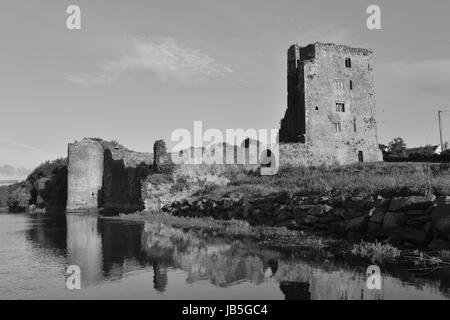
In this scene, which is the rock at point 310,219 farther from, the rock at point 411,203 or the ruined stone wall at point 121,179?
the ruined stone wall at point 121,179

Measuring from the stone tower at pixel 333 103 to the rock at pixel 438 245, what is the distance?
27780mm

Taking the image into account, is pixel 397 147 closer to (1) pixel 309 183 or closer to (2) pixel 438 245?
(1) pixel 309 183

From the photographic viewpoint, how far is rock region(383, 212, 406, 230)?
10242 mm

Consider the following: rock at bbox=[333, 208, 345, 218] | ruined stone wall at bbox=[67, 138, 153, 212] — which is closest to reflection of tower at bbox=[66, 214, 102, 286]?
rock at bbox=[333, 208, 345, 218]

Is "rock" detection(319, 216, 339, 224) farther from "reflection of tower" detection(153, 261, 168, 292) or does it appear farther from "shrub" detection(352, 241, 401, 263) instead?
"reflection of tower" detection(153, 261, 168, 292)

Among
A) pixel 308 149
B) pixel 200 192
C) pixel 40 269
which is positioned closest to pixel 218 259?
pixel 40 269

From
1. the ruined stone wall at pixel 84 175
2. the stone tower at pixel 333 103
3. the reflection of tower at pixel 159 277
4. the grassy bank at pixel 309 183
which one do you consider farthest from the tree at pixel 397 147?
the reflection of tower at pixel 159 277

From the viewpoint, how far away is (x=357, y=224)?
11.2 metres

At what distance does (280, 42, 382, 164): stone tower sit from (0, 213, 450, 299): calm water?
2701cm

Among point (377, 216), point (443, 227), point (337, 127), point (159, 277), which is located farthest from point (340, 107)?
point (159, 277)

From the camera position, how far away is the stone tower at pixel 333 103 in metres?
37.8

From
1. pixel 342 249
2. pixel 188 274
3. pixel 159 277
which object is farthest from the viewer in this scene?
pixel 342 249

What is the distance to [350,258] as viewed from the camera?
9344 millimetres

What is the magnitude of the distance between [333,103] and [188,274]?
32736mm
